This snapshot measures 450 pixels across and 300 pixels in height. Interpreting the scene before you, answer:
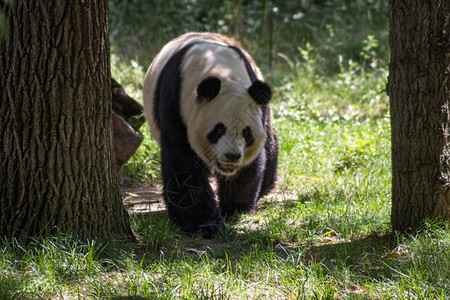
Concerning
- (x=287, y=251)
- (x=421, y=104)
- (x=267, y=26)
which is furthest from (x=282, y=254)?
(x=267, y=26)

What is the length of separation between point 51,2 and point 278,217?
9.17 feet

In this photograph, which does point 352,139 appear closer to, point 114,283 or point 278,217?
point 278,217

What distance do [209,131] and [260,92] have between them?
0.56 metres

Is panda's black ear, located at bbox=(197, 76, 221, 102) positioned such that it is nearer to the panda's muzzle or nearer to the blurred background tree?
the panda's muzzle

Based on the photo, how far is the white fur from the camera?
5.20 metres

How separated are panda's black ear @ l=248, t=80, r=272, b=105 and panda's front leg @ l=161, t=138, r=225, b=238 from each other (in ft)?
2.58

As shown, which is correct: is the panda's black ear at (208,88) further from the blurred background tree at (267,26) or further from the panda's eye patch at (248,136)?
the blurred background tree at (267,26)

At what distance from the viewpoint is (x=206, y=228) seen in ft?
17.4

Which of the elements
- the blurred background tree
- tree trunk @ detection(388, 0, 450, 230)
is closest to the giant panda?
tree trunk @ detection(388, 0, 450, 230)

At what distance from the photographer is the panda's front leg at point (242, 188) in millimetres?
5918

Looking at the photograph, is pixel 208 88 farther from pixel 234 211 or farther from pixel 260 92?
pixel 234 211

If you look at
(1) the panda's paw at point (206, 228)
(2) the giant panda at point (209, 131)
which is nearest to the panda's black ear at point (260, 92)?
(2) the giant panda at point (209, 131)

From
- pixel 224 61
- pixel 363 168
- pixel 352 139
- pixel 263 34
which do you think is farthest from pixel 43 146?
pixel 263 34

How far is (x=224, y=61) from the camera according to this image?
565cm
